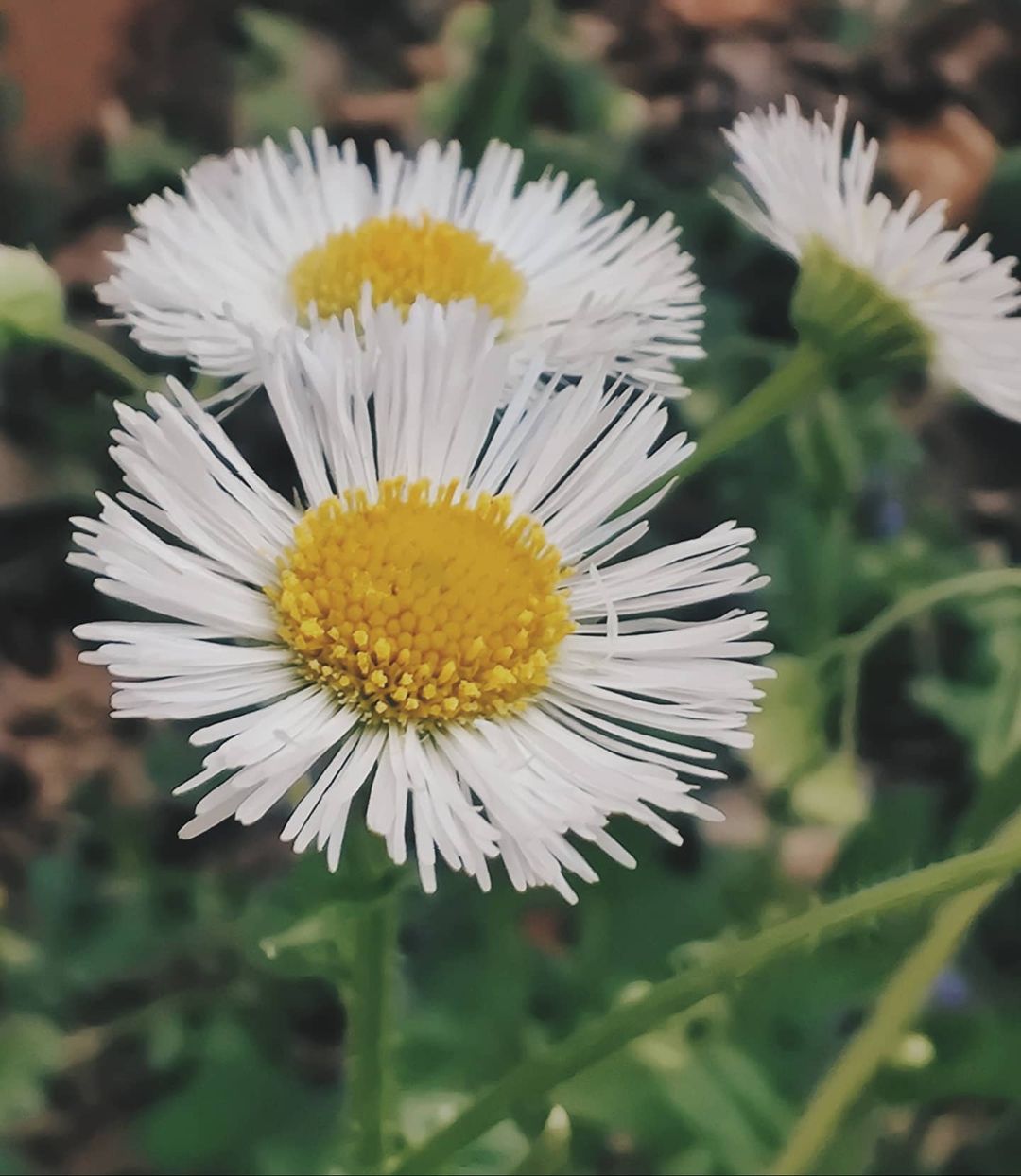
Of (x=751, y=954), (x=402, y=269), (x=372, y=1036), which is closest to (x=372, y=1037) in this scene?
(x=372, y=1036)

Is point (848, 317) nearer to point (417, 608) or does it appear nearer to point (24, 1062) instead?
point (417, 608)

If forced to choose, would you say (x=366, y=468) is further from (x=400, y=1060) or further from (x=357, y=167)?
(x=400, y=1060)

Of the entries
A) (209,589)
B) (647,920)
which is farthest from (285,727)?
(647,920)

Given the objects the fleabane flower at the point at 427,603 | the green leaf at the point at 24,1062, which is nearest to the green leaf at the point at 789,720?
the fleabane flower at the point at 427,603

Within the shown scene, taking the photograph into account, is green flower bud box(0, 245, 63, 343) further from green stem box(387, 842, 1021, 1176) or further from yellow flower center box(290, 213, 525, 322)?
green stem box(387, 842, 1021, 1176)

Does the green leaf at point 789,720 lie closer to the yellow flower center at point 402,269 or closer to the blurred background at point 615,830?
the blurred background at point 615,830
